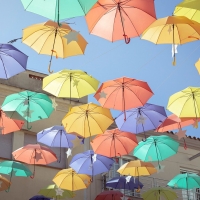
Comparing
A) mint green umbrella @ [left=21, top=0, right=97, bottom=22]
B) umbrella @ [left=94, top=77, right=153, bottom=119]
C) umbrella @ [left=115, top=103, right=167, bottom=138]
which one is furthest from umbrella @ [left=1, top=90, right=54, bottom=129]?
mint green umbrella @ [left=21, top=0, right=97, bottom=22]

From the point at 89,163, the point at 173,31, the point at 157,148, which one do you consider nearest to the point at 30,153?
the point at 89,163

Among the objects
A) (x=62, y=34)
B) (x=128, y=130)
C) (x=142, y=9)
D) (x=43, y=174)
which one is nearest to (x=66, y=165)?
(x=43, y=174)

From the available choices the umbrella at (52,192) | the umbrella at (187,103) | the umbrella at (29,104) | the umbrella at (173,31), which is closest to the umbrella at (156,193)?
the umbrella at (52,192)

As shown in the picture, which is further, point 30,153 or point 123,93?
point 30,153

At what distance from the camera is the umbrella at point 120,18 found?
9836mm

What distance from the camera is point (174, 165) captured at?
19109 mm

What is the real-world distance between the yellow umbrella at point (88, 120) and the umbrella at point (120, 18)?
2.79 m

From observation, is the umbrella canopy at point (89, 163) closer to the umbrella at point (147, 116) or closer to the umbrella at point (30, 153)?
the umbrella at point (30, 153)

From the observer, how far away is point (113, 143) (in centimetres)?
1374

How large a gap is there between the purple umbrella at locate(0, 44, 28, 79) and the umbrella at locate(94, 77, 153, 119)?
2.01 metres

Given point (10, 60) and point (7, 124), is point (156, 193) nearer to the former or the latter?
point (7, 124)

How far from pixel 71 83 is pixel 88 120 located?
1409 millimetres

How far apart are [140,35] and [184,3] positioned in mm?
1297

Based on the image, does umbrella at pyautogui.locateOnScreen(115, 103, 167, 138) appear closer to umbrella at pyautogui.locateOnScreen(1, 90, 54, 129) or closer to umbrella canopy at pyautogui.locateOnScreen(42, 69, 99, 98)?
umbrella canopy at pyautogui.locateOnScreen(42, 69, 99, 98)
